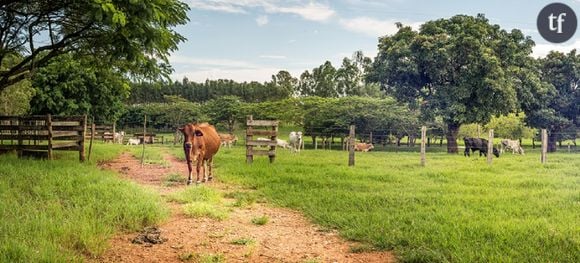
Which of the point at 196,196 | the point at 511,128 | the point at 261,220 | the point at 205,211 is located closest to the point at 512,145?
the point at 511,128

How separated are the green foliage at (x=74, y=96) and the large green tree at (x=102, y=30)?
12644 millimetres

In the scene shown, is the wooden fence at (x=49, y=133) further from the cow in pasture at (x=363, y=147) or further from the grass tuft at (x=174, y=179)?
the cow in pasture at (x=363, y=147)

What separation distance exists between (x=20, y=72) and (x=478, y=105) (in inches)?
701

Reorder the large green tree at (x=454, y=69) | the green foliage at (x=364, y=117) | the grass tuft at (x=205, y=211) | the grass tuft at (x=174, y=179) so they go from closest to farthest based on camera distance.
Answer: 1. the grass tuft at (x=205, y=211)
2. the grass tuft at (x=174, y=179)
3. the large green tree at (x=454, y=69)
4. the green foliage at (x=364, y=117)

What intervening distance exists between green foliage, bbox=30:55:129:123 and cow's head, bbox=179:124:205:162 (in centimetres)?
1639

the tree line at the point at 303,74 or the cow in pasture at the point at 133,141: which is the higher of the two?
the tree line at the point at 303,74

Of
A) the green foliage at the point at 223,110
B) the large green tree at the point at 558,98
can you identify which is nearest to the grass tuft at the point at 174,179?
the green foliage at the point at 223,110

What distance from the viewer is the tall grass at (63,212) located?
4047 millimetres

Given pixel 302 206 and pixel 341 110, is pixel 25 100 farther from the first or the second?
pixel 302 206

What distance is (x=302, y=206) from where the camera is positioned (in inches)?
267

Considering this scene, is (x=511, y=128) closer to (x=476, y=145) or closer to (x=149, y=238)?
(x=476, y=145)

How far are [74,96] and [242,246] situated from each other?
1005 inches

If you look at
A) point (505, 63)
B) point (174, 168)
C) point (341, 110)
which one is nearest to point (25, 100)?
point (174, 168)

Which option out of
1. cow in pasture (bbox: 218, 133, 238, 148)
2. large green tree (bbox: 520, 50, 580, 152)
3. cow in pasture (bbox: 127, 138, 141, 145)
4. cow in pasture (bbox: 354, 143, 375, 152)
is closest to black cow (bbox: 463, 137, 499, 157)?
cow in pasture (bbox: 354, 143, 375, 152)
